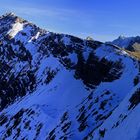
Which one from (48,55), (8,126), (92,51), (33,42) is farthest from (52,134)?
(33,42)

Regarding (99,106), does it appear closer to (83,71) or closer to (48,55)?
(83,71)

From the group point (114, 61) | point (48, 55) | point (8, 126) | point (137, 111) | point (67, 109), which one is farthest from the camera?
point (48, 55)

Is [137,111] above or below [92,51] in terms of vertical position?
below

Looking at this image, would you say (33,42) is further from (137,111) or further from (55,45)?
(137,111)

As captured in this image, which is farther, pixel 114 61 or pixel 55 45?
pixel 55 45

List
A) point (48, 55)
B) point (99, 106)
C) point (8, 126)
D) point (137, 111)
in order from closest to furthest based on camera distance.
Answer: point (137, 111) → point (99, 106) → point (8, 126) → point (48, 55)

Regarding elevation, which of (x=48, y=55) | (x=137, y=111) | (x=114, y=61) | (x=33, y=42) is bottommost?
(x=137, y=111)

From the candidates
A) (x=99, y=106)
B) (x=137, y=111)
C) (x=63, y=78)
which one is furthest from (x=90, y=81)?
(x=137, y=111)
